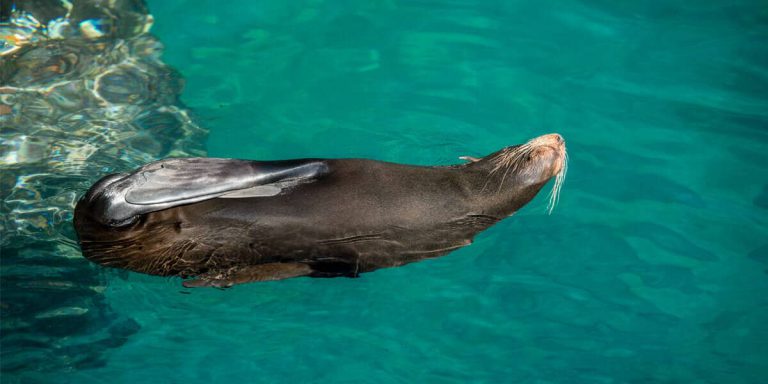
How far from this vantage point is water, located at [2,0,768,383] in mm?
5434

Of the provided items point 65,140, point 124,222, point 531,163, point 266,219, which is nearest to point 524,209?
point 531,163

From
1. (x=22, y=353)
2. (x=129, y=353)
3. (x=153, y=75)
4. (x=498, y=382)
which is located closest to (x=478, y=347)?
(x=498, y=382)

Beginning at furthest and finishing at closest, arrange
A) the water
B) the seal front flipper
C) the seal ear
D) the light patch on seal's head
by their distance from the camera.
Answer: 1. the water
2. the light patch on seal's head
3. the seal front flipper
4. the seal ear

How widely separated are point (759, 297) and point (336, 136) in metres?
3.98

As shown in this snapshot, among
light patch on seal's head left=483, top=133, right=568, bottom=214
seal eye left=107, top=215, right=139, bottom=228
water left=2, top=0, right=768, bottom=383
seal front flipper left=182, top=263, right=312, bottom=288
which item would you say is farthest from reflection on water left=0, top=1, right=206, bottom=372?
light patch on seal's head left=483, top=133, right=568, bottom=214

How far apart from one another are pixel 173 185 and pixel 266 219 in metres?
0.61

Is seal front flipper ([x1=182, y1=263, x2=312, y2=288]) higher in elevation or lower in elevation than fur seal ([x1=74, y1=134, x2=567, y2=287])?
lower

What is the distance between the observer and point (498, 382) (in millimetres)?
5641

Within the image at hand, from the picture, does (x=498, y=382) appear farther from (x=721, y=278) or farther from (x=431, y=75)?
(x=431, y=75)

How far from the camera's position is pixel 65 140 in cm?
570

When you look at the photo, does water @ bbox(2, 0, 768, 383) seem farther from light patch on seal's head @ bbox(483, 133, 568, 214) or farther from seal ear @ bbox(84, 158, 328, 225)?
seal ear @ bbox(84, 158, 328, 225)

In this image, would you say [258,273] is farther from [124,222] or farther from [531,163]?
[531,163]

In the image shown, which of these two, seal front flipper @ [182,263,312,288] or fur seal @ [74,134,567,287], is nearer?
fur seal @ [74,134,567,287]

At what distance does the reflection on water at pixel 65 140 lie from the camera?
5.12 metres
